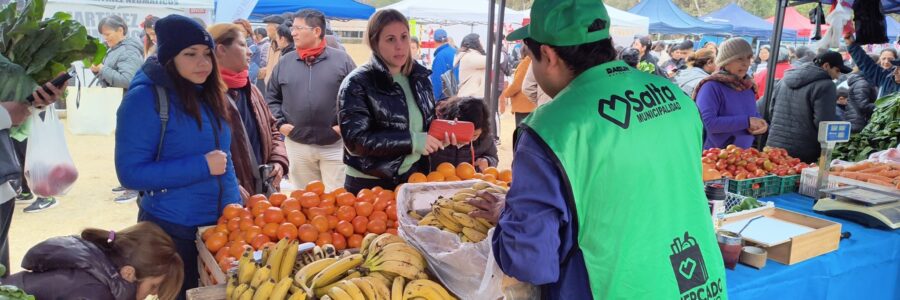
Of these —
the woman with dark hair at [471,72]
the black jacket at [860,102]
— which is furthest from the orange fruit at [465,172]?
the black jacket at [860,102]

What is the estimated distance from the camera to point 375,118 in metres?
3.10

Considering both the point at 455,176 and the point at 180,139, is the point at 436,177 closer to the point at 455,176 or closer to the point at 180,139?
the point at 455,176

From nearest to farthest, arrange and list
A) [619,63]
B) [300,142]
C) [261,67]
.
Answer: [619,63] < [300,142] < [261,67]

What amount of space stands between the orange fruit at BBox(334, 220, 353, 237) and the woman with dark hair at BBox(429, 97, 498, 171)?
1.19m

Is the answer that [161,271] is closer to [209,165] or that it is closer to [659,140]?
[209,165]

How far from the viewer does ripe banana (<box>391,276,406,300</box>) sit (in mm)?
1791

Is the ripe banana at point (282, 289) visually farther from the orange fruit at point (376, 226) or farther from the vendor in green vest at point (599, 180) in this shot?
the orange fruit at point (376, 226)

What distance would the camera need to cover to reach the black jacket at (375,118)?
3043mm

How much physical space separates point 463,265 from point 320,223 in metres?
0.90

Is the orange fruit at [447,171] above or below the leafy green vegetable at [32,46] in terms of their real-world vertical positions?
below

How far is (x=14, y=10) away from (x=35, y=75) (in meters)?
0.28

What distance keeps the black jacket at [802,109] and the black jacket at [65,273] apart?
5.15 metres

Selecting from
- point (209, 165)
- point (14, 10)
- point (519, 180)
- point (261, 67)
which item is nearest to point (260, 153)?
point (209, 165)

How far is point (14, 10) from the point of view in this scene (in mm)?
2701
